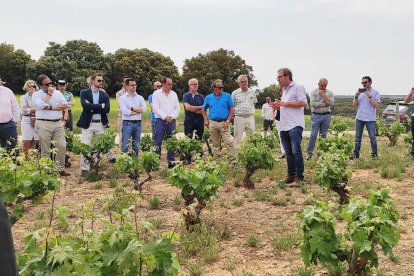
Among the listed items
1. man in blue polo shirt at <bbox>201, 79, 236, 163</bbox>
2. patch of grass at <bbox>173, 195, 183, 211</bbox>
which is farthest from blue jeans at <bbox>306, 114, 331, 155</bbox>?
patch of grass at <bbox>173, 195, 183, 211</bbox>

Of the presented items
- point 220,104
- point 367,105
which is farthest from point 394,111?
point 220,104

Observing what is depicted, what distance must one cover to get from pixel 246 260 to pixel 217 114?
5670mm

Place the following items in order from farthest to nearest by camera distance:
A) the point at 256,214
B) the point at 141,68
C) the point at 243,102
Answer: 1. the point at 141,68
2. the point at 243,102
3. the point at 256,214

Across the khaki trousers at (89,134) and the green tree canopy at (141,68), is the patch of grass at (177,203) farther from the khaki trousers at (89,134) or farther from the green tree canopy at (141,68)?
the green tree canopy at (141,68)

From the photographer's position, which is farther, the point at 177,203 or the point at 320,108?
the point at 320,108

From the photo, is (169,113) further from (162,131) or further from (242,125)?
(242,125)

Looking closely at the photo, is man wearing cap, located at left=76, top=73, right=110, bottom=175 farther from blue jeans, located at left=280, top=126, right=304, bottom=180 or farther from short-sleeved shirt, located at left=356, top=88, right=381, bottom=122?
short-sleeved shirt, located at left=356, top=88, right=381, bottom=122

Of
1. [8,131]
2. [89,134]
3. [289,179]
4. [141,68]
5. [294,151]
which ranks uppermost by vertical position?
[141,68]

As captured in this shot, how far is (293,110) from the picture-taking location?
7.89 metres

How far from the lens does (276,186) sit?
7.94 m

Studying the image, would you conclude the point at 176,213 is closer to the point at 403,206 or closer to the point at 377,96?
the point at 403,206

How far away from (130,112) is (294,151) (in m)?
3.73

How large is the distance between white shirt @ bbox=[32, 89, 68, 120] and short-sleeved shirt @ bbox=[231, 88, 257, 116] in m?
3.89

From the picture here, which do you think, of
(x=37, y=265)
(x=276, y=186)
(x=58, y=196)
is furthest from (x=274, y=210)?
(x=37, y=265)
